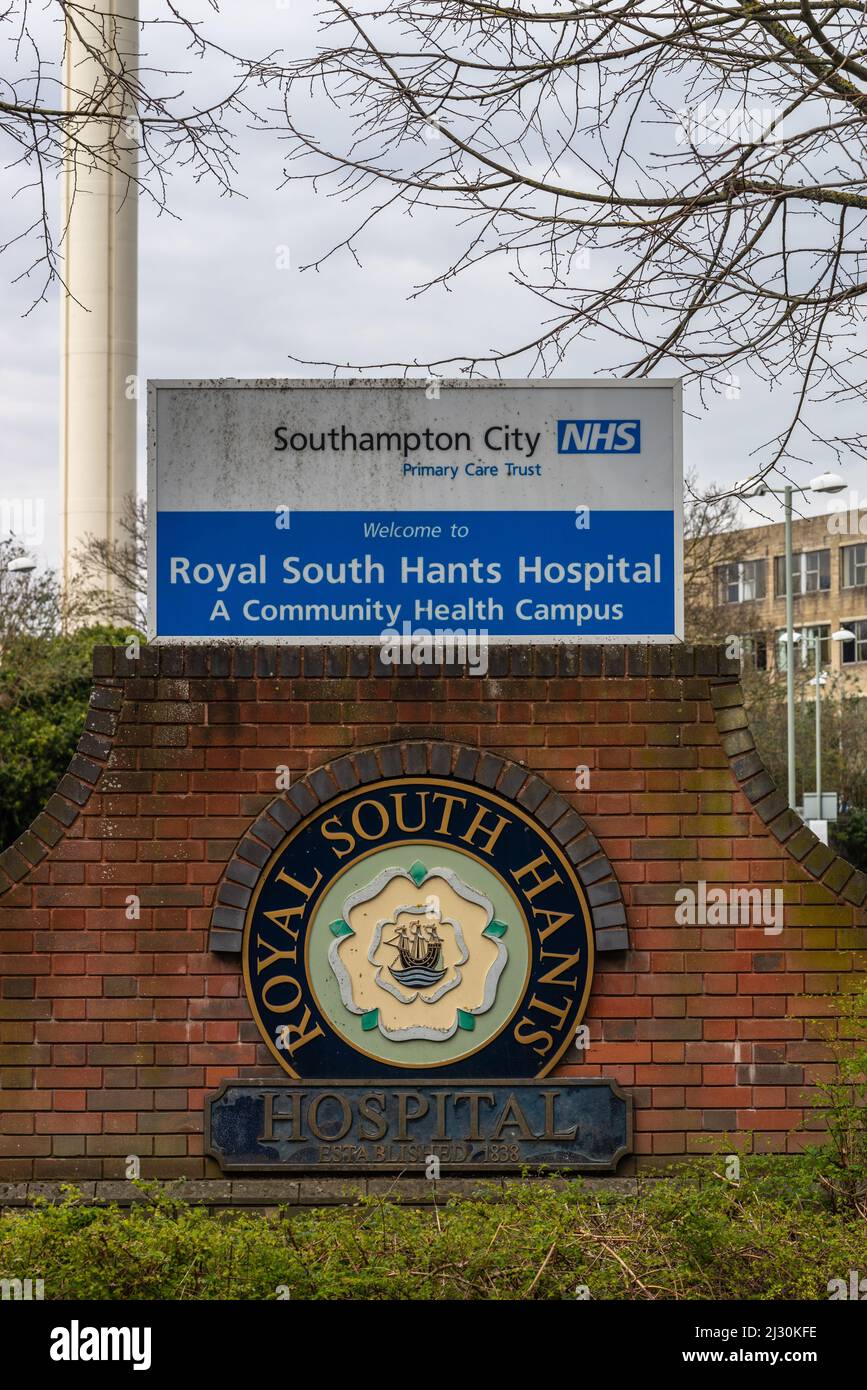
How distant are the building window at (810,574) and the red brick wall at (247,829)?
64745 mm

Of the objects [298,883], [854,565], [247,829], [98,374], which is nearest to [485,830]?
[298,883]

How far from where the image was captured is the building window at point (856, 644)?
69438 mm

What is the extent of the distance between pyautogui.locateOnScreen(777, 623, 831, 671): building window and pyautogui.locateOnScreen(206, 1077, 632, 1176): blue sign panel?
26.0 metres

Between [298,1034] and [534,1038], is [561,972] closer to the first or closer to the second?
[534,1038]

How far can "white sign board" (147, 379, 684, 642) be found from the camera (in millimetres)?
7090

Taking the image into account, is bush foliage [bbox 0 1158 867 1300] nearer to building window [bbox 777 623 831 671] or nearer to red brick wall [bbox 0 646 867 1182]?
red brick wall [bbox 0 646 867 1182]

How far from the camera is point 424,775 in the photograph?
701cm

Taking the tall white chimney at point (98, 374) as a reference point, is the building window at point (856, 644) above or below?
below

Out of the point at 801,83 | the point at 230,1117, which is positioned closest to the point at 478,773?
the point at 230,1117

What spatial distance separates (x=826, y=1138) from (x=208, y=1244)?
2757 millimetres

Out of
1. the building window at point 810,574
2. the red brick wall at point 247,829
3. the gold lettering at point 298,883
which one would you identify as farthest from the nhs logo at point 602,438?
the building window at point 810,574

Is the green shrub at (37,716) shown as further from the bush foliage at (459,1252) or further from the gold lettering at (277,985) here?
the bush foliage at (459,1252)

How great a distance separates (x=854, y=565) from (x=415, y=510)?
65.4 meters

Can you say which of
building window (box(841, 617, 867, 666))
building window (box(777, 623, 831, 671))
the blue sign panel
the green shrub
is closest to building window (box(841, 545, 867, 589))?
building window (box(841, 617, 867, 666))
